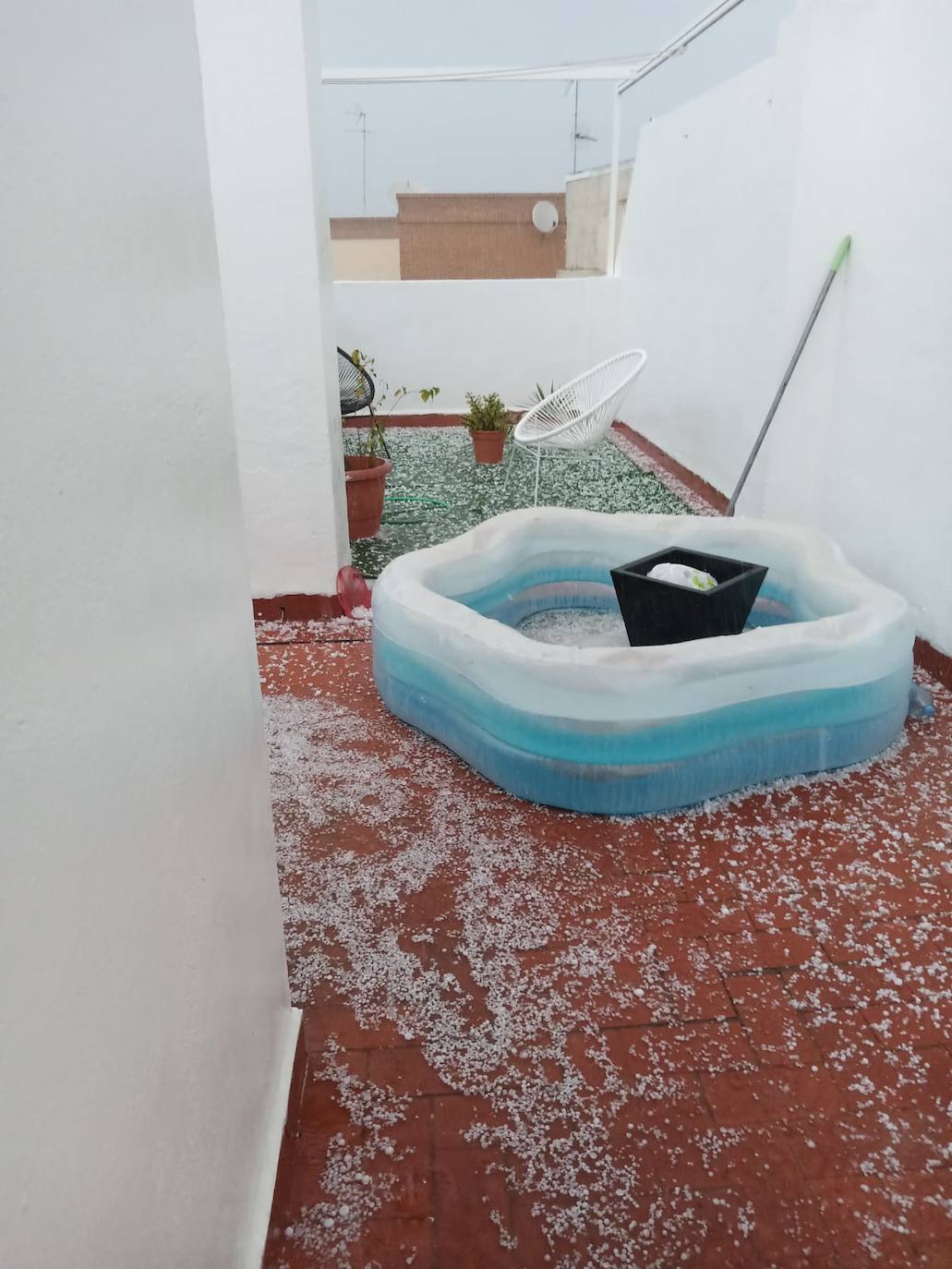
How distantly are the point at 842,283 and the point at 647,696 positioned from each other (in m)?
2.22

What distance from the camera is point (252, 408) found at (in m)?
3.23

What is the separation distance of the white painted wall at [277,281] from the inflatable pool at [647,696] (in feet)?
2.19

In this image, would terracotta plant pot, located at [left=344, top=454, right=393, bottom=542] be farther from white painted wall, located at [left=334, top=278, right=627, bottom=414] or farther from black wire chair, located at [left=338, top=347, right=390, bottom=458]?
white painted wall, located at [left=334, top=278, right=627, bottom=414]

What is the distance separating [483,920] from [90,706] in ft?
4.54

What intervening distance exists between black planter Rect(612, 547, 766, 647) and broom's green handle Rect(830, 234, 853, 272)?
54.1 inches

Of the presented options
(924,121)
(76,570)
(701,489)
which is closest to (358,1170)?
(76,570)

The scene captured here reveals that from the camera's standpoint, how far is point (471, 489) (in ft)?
17.9

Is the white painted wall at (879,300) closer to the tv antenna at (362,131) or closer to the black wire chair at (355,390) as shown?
the black wire chair at (355,390)

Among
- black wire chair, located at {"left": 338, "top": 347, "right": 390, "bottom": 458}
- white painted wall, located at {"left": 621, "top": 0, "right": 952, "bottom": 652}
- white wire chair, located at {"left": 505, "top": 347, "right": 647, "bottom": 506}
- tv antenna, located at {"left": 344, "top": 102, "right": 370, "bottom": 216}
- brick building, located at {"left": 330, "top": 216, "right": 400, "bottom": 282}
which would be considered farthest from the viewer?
brick building, located at {"left": 330, "top": 216, "right": 400, "bottom": 282}


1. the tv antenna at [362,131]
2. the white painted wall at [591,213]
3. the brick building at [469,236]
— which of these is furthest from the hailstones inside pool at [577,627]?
the brick building at [469,236]

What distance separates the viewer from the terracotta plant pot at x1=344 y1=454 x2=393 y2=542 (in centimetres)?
430

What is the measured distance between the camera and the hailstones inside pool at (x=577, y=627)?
131 inches

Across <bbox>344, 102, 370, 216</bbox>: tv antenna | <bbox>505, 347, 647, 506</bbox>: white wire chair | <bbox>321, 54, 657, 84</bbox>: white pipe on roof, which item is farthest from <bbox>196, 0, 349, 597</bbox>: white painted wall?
<bbox>344, 102, 370, 216</bbox>: tv antenna

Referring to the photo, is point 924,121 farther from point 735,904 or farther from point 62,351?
point 62,351
